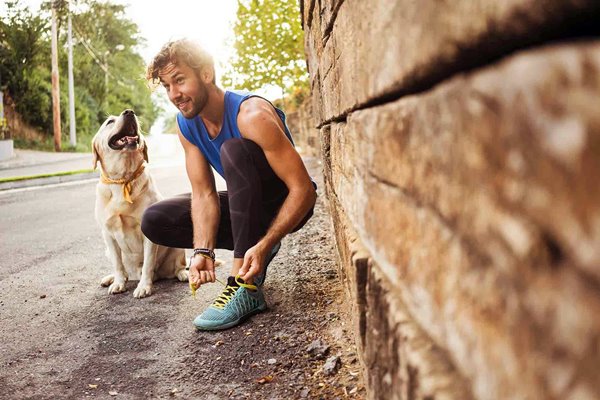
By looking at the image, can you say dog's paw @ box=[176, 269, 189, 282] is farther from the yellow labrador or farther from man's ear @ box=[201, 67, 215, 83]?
man's ear @ box=[201, 67, 215, 83]

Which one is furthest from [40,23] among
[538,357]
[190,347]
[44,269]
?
[538,357]

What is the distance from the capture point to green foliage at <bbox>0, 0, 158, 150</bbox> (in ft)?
92.4

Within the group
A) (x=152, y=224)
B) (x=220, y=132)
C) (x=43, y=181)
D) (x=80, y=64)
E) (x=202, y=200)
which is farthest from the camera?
(x=80, y=64)

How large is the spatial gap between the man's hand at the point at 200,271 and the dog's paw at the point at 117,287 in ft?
2.90

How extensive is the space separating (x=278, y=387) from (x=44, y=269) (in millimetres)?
2740

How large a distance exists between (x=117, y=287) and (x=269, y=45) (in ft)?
42.7

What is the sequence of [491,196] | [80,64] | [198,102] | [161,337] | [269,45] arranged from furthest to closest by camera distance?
[80,64]
[269,45]
[198,102]
[161,337]
[491,196]

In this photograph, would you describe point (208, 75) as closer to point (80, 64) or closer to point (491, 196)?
point (491, 196)

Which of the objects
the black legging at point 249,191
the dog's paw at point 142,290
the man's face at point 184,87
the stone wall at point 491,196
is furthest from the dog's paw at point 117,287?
the stone wall at point 491,196

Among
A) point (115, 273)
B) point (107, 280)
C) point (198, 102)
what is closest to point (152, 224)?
point (115, 273)

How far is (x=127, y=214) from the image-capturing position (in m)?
3.54

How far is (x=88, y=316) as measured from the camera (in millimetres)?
2910

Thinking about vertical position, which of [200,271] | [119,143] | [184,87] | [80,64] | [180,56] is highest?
[80,64]

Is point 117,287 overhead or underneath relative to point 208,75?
underneath
